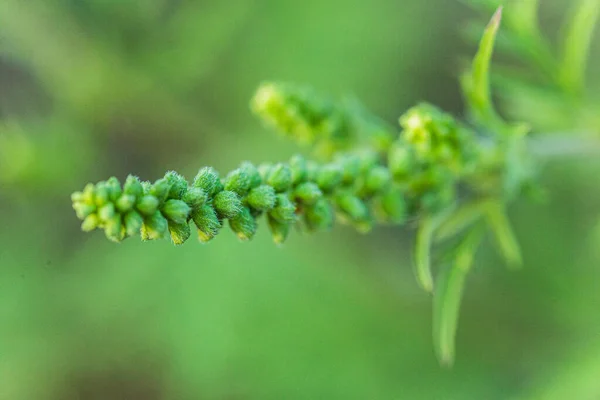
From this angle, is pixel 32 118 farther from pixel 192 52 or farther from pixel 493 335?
pixel 493 335

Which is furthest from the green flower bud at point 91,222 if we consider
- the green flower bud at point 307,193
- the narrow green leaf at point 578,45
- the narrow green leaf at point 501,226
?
the narrow green leaf at point 578,45

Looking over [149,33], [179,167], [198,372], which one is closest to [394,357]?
[198,372]

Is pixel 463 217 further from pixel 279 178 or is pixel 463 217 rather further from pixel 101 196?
pixel 101 196

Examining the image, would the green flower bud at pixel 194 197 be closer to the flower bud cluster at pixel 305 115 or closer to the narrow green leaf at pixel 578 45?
the flower bud cluster at pixel 305 115

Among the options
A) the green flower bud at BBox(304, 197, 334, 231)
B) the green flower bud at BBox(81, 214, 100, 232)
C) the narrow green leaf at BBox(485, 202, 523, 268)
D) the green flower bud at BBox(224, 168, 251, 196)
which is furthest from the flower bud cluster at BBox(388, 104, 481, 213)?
the green flower bud at BBox(81, 214, 100, 232)

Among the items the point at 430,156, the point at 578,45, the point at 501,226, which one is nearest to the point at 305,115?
the point at 430,156

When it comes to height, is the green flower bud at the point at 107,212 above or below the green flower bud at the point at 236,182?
below
